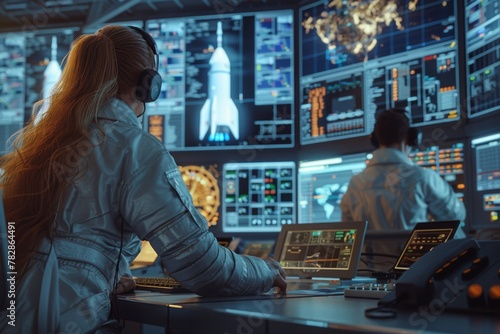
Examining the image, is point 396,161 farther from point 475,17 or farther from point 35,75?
point 35,75

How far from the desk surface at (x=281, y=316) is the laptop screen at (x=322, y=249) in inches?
22.2

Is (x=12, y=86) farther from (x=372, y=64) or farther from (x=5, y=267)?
(x=5, y=267)

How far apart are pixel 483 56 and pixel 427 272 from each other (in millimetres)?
2062

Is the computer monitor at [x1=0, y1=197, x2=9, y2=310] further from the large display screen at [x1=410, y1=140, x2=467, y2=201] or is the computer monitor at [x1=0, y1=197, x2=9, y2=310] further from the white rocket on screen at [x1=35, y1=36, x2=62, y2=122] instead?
the white rocket on screen at [x1=35, y1=36, x2=62, y2=122]

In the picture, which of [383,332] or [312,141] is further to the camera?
[312,141]

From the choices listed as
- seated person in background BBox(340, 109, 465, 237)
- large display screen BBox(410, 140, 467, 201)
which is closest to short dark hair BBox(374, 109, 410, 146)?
seated person in background BBox(340, 109, 465, 237)

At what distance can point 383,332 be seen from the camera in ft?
2.33

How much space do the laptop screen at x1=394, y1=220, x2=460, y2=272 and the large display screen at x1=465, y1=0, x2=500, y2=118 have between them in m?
1.13

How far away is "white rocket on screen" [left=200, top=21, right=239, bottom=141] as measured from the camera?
3.58m

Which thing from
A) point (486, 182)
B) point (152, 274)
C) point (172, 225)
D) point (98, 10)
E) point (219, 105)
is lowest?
point (152, 274)

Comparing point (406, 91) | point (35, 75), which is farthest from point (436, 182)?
point (35, 75)

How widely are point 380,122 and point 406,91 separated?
461 mm

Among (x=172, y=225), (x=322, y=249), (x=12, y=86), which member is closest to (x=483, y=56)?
(x=322, y=249)

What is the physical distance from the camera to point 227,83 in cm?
363
